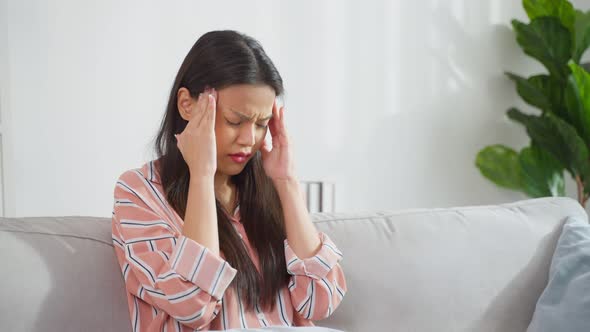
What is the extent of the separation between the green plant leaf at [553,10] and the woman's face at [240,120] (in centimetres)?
209

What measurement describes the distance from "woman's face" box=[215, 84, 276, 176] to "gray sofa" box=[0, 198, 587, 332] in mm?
248

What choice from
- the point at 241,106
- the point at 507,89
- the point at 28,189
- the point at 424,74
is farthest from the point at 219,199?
the point at 507,89

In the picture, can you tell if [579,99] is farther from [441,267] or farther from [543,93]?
[441,267]

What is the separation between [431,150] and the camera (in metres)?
3.12

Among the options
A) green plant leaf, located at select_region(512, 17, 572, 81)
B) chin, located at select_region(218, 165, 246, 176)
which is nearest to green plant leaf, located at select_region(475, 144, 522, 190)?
green plant leaf, located at select_region(512, 17, 572, 81)

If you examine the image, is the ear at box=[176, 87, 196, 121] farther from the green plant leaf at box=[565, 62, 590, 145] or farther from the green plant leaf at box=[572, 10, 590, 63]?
the green plant leaf at box=[572, 10, 590, 63]

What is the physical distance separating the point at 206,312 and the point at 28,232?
13.5 inches

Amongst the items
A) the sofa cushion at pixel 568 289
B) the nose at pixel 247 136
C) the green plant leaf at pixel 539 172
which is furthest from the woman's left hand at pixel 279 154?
the green plant leaf at pixel 539 172

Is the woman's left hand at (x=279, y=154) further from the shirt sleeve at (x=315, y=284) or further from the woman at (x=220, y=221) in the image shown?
the shirt sleeve at (x=315, y=284)

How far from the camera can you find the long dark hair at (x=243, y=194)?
1.31 m

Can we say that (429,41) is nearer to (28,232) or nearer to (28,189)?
(28,189)

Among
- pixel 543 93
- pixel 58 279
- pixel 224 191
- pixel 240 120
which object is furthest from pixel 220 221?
pixel 543 93

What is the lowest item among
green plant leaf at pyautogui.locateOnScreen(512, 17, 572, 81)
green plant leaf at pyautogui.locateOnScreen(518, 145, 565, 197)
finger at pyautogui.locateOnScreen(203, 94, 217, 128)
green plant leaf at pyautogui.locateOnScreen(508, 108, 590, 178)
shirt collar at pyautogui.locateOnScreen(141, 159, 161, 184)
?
green plant leaf at pyautogui.locateOnScreen(518, 145, 565, 197)

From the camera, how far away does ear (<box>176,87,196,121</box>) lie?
135cm
